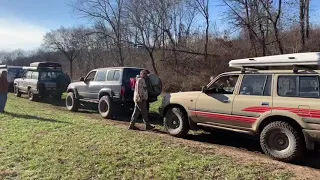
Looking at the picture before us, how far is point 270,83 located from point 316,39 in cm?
1720

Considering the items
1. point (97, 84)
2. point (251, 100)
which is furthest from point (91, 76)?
point (251, 100)

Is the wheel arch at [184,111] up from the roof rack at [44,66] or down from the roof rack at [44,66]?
down

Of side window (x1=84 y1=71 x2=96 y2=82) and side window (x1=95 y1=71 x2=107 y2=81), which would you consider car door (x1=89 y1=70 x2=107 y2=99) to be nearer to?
side window (x1=95 y1=71 x2=107 y2=81)

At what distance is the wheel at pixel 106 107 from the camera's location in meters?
12.4

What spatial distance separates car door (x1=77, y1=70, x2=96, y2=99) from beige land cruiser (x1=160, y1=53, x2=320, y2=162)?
6.16 m

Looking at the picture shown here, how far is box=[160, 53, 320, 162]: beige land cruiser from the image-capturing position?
655 centimetres

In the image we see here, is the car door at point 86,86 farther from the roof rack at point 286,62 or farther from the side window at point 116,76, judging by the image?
the roof rack at point 286,62

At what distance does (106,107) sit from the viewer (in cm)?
1266

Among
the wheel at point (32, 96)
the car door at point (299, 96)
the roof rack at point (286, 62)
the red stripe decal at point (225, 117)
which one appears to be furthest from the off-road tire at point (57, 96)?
the car door at point (299, 96)

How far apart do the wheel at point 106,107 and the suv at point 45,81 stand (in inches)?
278

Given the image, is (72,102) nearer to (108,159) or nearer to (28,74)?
(28,74)

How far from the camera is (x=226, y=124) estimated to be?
315 inches

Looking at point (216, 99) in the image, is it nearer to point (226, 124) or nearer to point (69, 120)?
point (226, 124)

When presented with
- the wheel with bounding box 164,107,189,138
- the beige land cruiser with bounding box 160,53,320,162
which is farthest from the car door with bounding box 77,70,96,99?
the beige land cruiser with bounding box 160,53,320,162
